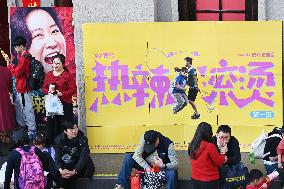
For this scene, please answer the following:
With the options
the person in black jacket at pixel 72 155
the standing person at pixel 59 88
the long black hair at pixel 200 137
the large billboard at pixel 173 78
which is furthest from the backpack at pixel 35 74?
the long black hair at pixel 200 137

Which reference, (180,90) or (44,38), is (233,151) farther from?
(44,38)

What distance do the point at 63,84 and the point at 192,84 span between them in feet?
7.08

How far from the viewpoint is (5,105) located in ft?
38.7

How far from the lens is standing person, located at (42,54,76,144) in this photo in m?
11.4

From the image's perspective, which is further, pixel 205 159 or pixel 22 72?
pixel 22 72

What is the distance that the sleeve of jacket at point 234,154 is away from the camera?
1021 cm

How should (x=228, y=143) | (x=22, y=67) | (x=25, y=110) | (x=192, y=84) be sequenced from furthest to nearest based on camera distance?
(x=25, y=110) → (x=22, y=67) → (x=192, y=84) → (x=228, y=143)

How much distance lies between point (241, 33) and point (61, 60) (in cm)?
303

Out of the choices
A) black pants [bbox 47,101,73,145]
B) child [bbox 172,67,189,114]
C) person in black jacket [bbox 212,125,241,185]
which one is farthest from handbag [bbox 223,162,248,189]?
black pants [bbox 47,101,73,145]

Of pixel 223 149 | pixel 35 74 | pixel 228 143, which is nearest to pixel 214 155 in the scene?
pixel 223 149

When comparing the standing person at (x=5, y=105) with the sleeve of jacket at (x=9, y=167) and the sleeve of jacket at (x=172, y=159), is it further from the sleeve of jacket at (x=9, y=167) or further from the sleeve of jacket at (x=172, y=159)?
the sleeve of jacket at (x=172, y=159)

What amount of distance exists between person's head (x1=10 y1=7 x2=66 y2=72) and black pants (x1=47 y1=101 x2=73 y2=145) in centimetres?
106

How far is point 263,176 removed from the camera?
34.2 ft

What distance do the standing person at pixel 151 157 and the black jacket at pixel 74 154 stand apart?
58cm
